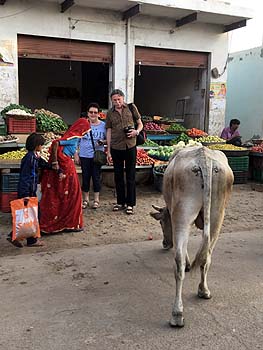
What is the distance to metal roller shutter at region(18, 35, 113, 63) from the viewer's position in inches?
384

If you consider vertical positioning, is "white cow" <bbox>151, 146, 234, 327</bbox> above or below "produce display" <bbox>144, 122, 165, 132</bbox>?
below

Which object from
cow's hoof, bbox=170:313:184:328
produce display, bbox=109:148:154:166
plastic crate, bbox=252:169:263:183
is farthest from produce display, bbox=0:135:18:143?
plastic crate, bbox=252:169:263:183

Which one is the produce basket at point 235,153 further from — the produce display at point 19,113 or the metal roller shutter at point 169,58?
the produce display at point 19,113

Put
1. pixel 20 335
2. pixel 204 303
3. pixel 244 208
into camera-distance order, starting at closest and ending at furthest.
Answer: pixel 20 335
pixel 204 303
pixel 244 208

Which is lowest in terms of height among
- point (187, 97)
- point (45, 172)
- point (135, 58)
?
point (45, 172)

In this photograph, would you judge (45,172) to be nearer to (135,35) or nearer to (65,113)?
(135,35)

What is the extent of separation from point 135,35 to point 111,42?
0.75m

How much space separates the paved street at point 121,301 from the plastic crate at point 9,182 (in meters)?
2.24

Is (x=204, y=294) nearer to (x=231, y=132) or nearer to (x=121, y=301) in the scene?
(x=121, y=301)

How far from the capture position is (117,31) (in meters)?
10.6

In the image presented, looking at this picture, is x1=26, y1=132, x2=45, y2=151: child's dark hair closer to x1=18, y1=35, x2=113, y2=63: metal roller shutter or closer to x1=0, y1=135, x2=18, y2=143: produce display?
x1=0, y1=135, x2=18, y2=143: produce display

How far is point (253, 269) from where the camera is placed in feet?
15.2

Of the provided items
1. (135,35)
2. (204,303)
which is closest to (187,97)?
(135,35)

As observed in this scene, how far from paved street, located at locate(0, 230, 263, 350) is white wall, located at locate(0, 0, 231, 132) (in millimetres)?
6520
